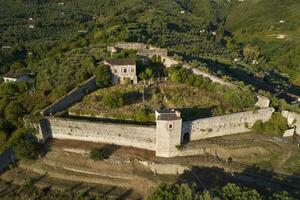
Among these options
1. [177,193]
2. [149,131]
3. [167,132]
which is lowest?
[177,193]

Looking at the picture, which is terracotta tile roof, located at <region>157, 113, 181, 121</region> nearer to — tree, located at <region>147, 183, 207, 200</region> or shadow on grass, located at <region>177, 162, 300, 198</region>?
shadow on grass, located at <region>177, 162, 300, 198</region>

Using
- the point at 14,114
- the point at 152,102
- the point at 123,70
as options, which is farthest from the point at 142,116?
the point at 14,114

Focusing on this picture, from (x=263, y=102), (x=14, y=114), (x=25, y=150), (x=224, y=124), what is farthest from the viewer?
(x=263, y=102)

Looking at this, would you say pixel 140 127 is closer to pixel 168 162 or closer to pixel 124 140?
pixel 124 140

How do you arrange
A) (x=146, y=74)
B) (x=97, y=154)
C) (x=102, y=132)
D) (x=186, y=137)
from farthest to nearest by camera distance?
(x=146, y=74), (x=186, y=137), (x=102, y=132), (x=97, y=154)

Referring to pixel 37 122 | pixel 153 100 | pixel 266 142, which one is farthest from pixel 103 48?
pixel 266 142

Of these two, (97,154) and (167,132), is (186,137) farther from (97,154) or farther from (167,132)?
(97,154)

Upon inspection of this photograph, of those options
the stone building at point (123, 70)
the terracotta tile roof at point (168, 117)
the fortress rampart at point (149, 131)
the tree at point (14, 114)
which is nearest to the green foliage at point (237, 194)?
the fortress rampart at point (149, 131)
